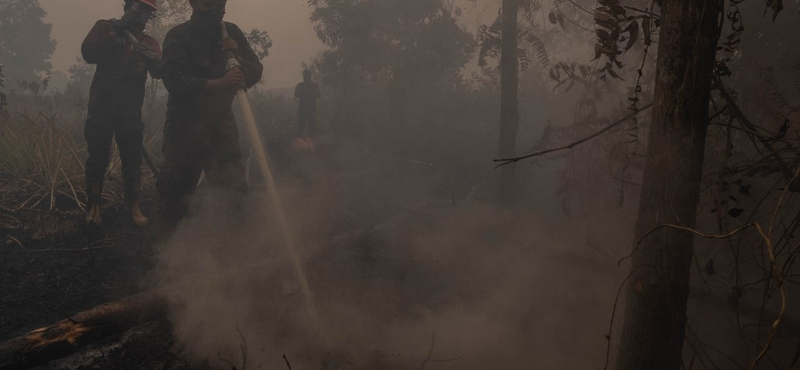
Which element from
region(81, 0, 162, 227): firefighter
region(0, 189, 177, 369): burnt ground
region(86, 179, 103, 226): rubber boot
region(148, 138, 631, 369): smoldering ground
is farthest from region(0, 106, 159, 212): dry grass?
region(148, 138, 631, 369): smoldering ground

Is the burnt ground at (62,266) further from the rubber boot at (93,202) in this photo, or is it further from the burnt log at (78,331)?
the burnt log at (78,331)

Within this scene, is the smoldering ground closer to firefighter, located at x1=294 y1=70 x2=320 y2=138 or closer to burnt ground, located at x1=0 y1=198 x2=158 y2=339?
burnt ground, located at x1=0 y1=198 x2=158 y2=339

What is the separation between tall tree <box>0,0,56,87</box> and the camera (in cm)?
3344

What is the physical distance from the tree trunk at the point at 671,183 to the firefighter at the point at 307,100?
11.1m

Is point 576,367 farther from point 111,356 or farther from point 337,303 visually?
point 111,356

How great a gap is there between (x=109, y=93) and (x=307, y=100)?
7470 millimetres

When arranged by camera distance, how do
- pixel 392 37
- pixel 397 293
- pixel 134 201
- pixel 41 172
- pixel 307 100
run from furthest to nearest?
pixel 392 37, pixel 307 100, pixel 41 172, pixel 134 201, pixel 397 293

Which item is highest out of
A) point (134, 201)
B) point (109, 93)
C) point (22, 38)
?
point (22, 38)

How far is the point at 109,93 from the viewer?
5012mm

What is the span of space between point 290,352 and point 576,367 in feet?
6.38

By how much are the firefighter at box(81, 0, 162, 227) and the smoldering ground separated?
165 cm

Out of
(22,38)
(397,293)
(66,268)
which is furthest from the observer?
(22,38)

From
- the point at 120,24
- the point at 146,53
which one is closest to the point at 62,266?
the point at 146,53

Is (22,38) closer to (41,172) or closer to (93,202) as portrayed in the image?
(41,172)
